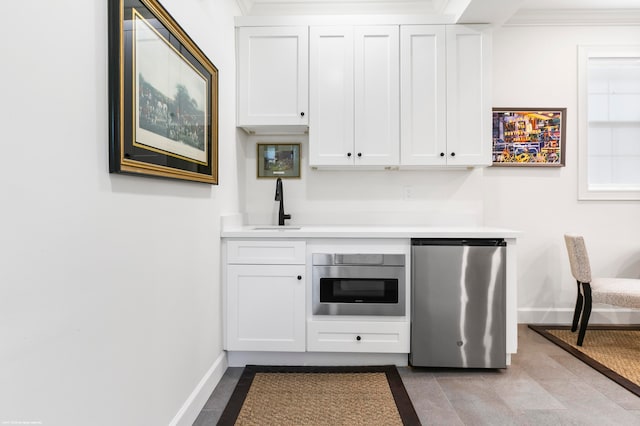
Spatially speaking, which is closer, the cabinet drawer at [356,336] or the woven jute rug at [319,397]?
the woven jute rug at [319,397]

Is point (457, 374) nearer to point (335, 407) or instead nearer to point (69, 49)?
point (335, 407)

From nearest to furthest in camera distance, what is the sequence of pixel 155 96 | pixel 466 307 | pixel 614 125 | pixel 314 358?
pixel 155 96 < pixel 466 307 < pixel 314 358 < pixel 614 125

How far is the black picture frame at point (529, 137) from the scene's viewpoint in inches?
128

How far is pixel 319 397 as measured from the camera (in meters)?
2.05

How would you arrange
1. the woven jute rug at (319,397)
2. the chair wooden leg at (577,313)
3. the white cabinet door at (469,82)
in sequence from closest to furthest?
the woven jute rug at (319,397), the white cabinet door at (469,82), the chair wooden leg at (577,313)

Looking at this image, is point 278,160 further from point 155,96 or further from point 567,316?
point 567,316

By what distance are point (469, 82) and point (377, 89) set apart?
2.23 ft

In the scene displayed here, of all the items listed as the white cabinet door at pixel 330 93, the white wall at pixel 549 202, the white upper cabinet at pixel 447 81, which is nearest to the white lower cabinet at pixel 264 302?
the white cabinet door at pixel 330 93

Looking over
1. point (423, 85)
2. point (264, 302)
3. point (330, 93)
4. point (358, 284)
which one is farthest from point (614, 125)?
point (264, 302)

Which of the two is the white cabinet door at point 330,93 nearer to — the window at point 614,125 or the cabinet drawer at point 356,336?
the cabinet drawer at point 356,336

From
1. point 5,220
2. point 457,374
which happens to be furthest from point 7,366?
point 457,374

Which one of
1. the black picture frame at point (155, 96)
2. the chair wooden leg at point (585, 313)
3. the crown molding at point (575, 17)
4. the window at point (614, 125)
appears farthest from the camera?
the window at point (614, 125)

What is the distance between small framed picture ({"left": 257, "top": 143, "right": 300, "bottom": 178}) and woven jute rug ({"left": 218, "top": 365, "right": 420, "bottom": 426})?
4.97ft

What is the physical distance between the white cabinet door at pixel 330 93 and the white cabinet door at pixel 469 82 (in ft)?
2.44
